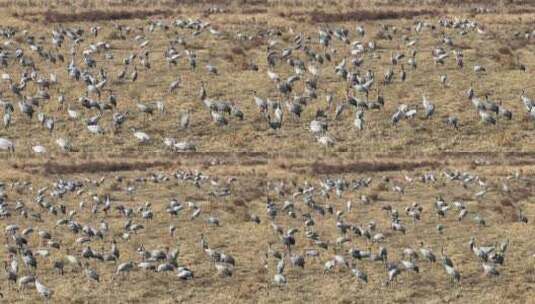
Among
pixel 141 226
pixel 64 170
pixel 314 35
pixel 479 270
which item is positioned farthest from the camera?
pixel 314 35

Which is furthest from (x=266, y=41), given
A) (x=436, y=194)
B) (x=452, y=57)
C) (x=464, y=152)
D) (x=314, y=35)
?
(x=436, y=194)

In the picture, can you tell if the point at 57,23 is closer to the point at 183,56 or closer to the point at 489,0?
the point at 183,56

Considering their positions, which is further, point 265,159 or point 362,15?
point 362,15

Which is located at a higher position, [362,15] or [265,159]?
[362,15]

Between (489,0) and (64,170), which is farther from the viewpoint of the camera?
(489,0)

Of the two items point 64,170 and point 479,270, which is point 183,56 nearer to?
point 64,170

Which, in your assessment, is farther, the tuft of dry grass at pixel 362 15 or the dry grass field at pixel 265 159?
the tuft of dry grass at pixel 362 15

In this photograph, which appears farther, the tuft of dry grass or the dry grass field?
the tuft of dry grass

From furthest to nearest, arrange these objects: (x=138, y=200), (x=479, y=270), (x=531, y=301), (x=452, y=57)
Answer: (x=452, y=57) → (x=138, y=200) → (x=479, y=270) → (x=531, y=301)
